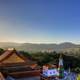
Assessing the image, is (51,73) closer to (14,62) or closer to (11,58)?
(14,62)

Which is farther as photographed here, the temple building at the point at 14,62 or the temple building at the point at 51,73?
the temple building at the point at 14,62

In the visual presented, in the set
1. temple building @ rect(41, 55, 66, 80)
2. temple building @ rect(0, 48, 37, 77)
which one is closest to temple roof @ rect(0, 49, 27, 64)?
temple building @ rect(0, 48, 37, 77)

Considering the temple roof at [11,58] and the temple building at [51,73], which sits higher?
the temple roof at [11,58]

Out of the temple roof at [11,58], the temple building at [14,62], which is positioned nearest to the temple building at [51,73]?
the temple building at [14,62]

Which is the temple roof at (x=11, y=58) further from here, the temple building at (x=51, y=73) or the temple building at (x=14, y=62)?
the temple building at (x=51, y=73)

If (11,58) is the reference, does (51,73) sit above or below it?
below

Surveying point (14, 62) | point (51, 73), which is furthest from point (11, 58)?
point (51, 73)

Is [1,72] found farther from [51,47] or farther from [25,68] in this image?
[51,47]

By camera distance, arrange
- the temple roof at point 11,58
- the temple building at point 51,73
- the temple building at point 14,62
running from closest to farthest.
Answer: the temple building at point 51,73 → the temple building at point 14,62 → the temple roof at point 11,58

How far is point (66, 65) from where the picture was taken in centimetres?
2311

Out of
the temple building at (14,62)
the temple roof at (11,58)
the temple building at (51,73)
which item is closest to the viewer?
the temple building at (51,73)

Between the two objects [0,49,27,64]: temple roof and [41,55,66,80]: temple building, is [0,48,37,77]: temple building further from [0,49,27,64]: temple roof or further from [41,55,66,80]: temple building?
[41,55,66,80]: temple building

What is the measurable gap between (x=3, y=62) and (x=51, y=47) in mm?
21592

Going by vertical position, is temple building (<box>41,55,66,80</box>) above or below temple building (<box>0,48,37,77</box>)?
below
